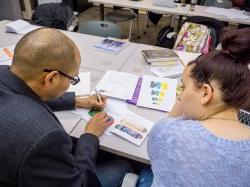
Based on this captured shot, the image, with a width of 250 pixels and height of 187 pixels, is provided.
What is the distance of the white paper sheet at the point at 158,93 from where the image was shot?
4.85ft

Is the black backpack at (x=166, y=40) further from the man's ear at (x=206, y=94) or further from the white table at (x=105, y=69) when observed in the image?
the man's ear at (x=206, y=94)

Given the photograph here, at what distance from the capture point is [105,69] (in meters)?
1.84

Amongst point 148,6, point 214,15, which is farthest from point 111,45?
point 214,15

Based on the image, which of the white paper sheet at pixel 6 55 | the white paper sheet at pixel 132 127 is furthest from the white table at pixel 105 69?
the white paper sheet at pixel 6 55

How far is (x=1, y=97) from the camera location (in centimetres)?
84

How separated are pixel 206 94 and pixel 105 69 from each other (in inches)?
43.2

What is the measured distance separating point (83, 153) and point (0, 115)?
45 centimetres

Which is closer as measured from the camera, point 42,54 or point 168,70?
point 42,54

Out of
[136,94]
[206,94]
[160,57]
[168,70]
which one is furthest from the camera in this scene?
[160,57]

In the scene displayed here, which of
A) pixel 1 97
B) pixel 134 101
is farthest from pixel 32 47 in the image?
pixel 134 101

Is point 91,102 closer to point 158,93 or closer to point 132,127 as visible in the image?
point 132,127

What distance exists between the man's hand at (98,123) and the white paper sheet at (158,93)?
0.24 meters

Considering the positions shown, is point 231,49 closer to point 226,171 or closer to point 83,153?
point 226,171

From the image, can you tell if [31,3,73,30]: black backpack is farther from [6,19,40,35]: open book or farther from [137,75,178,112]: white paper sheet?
[137,75,178,112]: white paper sheet
